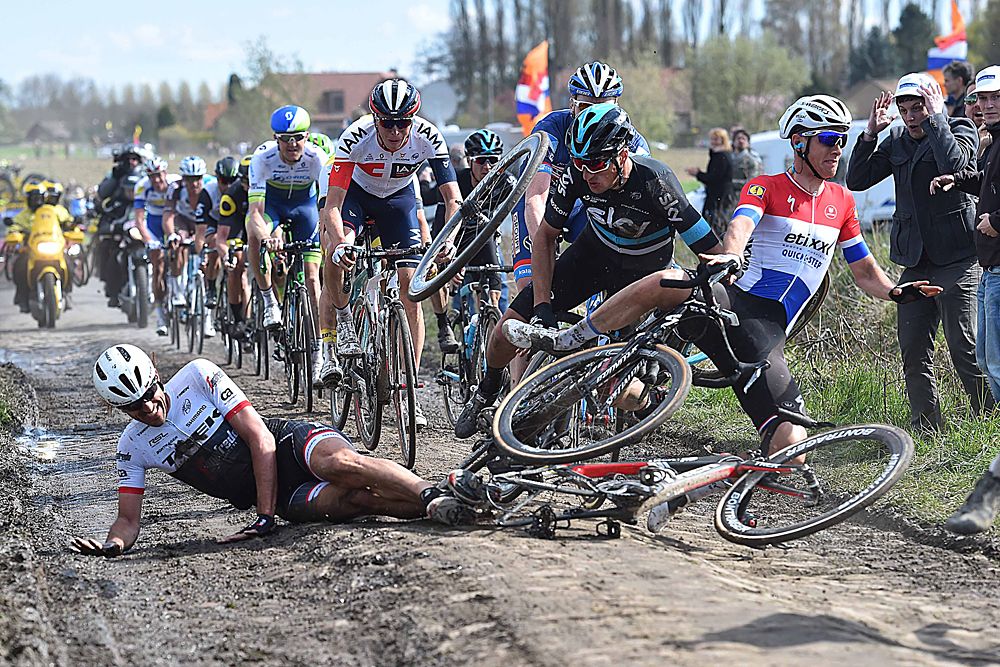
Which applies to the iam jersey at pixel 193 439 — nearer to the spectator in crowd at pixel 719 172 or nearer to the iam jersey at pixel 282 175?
the iam jersey at pixel 282 175

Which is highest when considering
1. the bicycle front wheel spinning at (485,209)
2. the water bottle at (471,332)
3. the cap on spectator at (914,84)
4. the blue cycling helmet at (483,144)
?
the cap on spectator at (914,84)

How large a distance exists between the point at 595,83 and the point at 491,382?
225cm

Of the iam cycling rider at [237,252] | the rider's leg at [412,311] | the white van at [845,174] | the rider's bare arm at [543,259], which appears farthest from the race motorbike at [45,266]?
the rider's bare arm at [543,259]

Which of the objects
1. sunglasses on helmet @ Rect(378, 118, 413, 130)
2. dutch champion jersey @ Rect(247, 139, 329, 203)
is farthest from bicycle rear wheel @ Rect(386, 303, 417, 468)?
dutch champion jersey @ Rect(247, 139, 329, 203)

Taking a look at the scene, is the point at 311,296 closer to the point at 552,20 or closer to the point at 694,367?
the point at 694,367

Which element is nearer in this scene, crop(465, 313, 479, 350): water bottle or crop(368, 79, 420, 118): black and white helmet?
crop(368, 79, 420, 118): black and white helmet

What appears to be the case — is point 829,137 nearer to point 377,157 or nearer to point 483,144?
point 377,157

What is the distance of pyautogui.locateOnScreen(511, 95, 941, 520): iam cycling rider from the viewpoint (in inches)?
222

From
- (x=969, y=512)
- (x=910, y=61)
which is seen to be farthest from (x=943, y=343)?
(x=910, y=61)

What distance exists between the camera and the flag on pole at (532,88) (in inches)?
744

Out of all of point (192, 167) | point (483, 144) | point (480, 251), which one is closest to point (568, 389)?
point (480, 251)

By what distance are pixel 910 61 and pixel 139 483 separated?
68.8 m

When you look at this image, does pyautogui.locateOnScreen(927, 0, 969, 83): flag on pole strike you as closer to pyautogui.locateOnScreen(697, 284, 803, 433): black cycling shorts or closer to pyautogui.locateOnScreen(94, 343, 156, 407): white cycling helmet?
pyautogui.locateOnScreen(697, 284, 803, 433): black cycling shorts

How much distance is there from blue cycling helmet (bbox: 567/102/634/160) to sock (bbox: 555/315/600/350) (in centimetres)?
86
